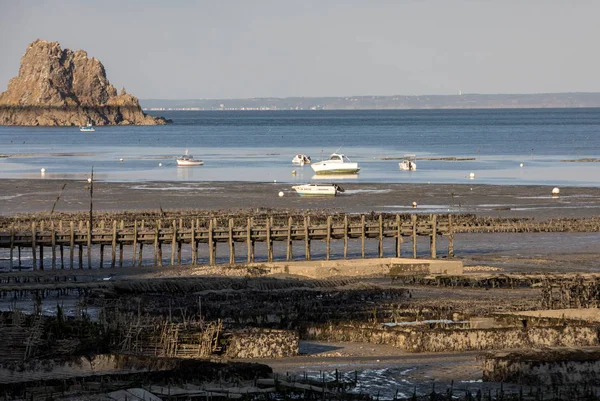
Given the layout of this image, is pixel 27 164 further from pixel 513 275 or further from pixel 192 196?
pixel 513 275

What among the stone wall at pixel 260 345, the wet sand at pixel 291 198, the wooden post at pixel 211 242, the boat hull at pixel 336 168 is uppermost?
the boat hull at pixel 336 168

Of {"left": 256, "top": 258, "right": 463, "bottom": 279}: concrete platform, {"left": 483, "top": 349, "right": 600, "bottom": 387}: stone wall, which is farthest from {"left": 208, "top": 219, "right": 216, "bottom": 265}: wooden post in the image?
{"left": 483, "top": 349, "right": 600, "bottom": 387}: stone wall

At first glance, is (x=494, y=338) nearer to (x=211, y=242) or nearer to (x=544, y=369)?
(x=544, y=369)

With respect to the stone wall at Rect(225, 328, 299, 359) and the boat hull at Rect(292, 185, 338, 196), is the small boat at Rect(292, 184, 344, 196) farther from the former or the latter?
the stone wall at Rect(225, 328, 299, 359)

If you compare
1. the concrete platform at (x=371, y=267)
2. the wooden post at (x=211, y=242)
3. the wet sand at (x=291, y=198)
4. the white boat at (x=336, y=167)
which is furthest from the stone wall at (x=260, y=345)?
the white boat at (x=336, y=167)

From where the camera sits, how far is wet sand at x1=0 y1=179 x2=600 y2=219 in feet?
218

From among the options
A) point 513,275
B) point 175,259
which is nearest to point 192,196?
point 175,259

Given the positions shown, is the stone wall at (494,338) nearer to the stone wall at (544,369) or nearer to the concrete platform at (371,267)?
the stone wall at (544,369)

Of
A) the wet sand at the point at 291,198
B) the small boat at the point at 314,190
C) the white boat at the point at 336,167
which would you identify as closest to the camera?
the wet sand at the point at 291,198

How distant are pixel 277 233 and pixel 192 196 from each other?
30682 millimetres

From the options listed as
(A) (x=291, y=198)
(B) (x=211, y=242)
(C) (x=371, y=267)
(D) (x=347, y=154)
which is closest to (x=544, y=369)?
(C) (x=371, y=267)

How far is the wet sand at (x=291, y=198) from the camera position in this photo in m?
66.6

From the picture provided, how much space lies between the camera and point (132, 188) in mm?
81688

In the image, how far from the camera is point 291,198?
74.6 meters
